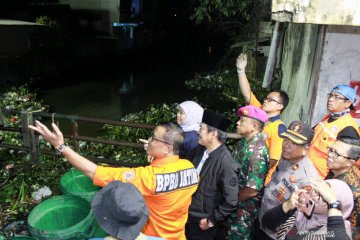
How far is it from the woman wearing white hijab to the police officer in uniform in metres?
0.98

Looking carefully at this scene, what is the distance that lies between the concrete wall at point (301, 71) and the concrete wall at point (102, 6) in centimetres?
1673

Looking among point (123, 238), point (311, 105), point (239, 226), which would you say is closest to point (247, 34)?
point (311, 105)

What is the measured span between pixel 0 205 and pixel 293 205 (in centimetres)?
418

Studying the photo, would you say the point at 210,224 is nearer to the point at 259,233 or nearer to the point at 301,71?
the point at 259,233

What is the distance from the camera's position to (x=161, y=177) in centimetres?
257

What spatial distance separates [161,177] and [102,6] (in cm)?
2195

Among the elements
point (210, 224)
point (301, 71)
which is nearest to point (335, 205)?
point (210, 224)

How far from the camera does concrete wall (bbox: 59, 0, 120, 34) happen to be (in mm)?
22312

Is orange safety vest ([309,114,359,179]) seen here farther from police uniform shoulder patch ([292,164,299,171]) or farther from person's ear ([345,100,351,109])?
police uniform shoulder patch ([292,164,299,171])

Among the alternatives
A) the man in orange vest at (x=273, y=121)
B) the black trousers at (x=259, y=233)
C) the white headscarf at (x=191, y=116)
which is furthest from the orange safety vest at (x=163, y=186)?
the man in orange vest at (x=273, y=121)

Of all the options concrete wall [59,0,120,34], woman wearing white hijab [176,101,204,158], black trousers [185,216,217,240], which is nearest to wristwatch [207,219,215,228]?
black trousers [185,216,217,240]

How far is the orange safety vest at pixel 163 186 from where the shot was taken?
2562 millimetres

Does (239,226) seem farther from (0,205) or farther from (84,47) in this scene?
(84,47)

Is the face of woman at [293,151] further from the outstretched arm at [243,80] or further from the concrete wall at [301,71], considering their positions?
the concrete wall at [301,71]
